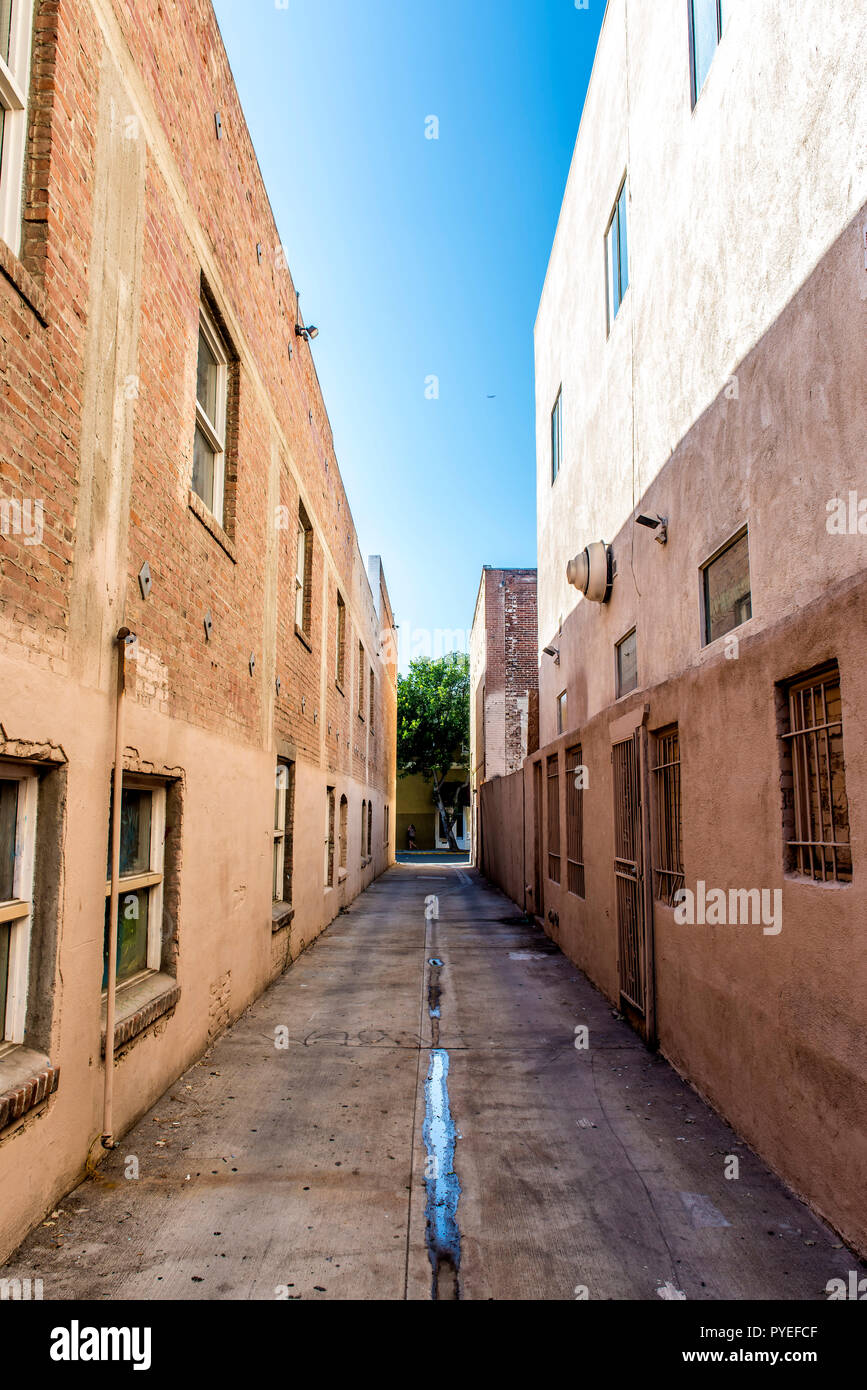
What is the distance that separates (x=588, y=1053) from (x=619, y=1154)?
1.74 meters

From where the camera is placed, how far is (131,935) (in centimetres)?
481

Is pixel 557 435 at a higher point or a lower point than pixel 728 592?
higher

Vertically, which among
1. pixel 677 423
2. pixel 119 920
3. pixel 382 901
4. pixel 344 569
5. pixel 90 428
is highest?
pixel 344 569

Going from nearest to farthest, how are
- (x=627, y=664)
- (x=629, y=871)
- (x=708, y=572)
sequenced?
1. (x=708, y=572)
2. (x=629, y=871)
3. (x=627, y=664)

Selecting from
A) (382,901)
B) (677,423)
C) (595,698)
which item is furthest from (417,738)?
(677,423)

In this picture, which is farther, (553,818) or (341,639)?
(341,639)

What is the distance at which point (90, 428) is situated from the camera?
3.89m

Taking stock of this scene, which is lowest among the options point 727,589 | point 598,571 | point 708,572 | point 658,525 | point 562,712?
point 562,712

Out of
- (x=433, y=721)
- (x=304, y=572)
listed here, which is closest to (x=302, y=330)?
(x=304, y=572)

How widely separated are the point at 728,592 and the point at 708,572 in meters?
0.46

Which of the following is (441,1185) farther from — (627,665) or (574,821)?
(574,821)

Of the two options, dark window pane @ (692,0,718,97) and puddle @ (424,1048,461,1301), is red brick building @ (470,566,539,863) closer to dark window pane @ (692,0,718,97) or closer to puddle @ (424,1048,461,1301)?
dark window pane @ (692,0,718,97)

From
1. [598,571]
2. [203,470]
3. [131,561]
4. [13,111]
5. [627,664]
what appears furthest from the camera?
[598,571]
